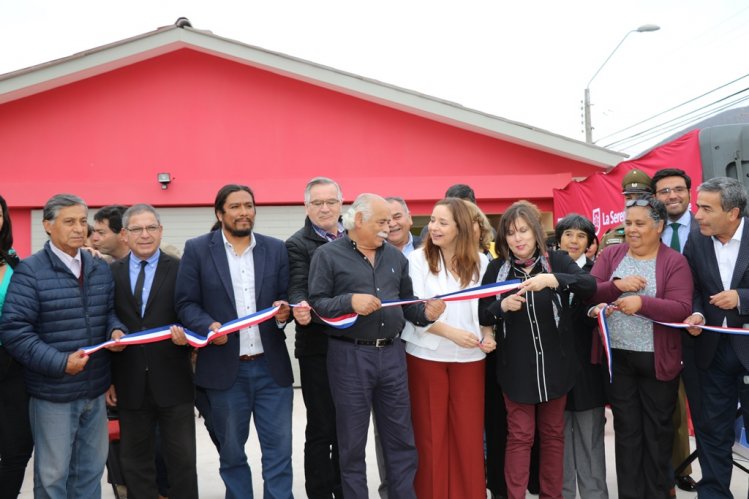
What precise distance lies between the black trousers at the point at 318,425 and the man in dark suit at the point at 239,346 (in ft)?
0.57

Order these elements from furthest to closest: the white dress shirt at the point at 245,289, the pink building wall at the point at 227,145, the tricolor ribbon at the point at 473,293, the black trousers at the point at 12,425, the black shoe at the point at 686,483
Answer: the pink building wall at the point at 227,145 → the black shoe at the point at 686,483 → the white dress shirt at the point at 245,289 → the tricolor ribbon at the point at 473,293 → the black trousers at the point at 12,425

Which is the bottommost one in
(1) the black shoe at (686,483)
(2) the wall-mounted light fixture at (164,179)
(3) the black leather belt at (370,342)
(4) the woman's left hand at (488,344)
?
(1) the black shoe at (686,483)

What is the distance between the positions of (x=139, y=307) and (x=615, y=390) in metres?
3.25

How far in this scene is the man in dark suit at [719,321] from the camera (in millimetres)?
4070

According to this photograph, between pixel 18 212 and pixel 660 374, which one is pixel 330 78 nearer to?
pixel 18 212

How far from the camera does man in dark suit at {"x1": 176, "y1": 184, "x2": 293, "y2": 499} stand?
4008 mm

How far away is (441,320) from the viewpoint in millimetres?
4148

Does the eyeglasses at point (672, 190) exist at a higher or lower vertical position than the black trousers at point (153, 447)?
higher

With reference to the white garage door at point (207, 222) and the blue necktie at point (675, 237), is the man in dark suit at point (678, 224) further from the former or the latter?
the white garage door at point (207, 222)

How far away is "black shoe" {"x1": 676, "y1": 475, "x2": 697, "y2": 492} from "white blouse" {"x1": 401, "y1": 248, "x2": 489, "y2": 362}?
2174 mm

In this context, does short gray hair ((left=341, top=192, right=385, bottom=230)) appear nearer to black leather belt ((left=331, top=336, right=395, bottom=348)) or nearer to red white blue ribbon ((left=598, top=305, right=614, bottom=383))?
black leather belt ((left=331, top=336, right=395, bottom=348))

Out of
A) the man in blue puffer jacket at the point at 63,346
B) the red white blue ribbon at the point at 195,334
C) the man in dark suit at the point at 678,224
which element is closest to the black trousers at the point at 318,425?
the red white blue ribbon at the point at 195,334

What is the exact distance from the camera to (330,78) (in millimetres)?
9211

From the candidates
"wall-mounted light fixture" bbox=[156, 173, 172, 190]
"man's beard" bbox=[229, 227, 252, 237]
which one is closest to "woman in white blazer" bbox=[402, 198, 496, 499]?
"man's beard" bbox=[229, 227, 252, 237]
